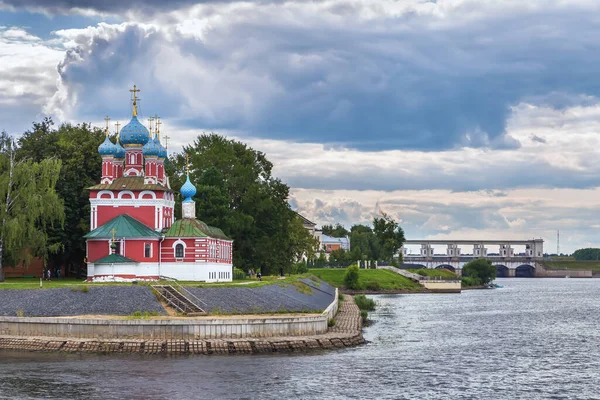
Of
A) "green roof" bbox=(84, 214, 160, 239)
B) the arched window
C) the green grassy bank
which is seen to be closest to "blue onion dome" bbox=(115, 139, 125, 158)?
"green roof" bbox=(84, 214, 160, 239)

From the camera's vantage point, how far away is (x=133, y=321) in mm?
56625

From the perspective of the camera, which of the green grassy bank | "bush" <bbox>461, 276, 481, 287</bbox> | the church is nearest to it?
the church

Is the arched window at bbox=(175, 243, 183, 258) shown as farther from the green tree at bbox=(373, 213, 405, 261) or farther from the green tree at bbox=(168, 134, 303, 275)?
the green tree at bbox=(373, 213, 405, 261)

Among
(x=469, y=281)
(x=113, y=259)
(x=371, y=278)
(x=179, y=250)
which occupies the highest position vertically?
(x=179, y=250)

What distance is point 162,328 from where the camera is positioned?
56438mm

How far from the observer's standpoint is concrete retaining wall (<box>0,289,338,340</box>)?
56.4 meters

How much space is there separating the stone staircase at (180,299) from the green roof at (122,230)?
41.4ft

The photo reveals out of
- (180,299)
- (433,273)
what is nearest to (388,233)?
(433,273)

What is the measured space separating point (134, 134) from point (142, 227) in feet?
33.2

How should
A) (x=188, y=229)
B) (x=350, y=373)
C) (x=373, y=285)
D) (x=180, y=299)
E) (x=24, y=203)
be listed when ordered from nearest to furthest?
(x=350, y=373), (x=180, y=299), (x=24, y=203), (x=188, y=229), (x=373, y=285)

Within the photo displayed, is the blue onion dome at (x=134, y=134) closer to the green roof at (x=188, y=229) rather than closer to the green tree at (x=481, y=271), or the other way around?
the green roof at (x=188, y=229)

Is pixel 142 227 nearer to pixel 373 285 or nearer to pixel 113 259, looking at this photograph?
pixel 113 259

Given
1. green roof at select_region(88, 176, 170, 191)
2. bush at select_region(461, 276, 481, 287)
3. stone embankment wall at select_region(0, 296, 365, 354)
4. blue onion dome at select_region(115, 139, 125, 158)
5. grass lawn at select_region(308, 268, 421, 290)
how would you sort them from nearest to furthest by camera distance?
stone embankment wall at select_region(0, 296, 365, 354), green roof at select_region(88, 176, 170, 191), blue onion dome at select_region(115, 139, 125, 158), grass lawn at select_region(308, 268, 421, 290), bush at select_region(461, 276, 481, 287)

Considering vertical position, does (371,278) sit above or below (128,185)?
below
